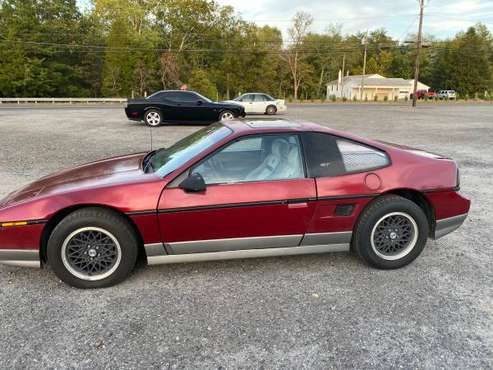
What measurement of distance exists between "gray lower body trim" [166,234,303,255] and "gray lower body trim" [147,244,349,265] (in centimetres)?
3

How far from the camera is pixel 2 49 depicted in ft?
125

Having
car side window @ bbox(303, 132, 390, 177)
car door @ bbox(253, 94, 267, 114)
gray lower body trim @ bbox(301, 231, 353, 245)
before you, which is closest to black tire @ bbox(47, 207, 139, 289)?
gray lower body trim @ bbox(301, 231, 353, 245)

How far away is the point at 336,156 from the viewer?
11.1 ft

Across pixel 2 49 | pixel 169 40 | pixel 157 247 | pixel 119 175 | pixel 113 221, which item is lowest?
pixel 157 247

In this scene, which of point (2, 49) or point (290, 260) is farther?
point (2, 49)

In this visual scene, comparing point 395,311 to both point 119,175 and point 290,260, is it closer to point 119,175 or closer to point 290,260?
point 290,260

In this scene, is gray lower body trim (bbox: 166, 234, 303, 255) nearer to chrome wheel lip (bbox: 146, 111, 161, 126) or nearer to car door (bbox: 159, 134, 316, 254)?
car door (bbox: 159, 134, 316, 254)

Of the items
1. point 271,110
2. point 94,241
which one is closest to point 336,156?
point 94,241

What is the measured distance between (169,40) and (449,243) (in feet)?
173

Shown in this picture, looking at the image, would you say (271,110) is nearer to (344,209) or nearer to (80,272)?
(344,209)

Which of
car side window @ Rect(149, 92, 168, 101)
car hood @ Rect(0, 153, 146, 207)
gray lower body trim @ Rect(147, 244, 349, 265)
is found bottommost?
gray lower body trim @ Rect(147, 244, 349, 265)

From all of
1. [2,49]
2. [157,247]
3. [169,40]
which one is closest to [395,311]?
[157,247]

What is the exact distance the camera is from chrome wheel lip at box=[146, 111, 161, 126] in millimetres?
14334

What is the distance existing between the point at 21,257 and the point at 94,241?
596 mm
